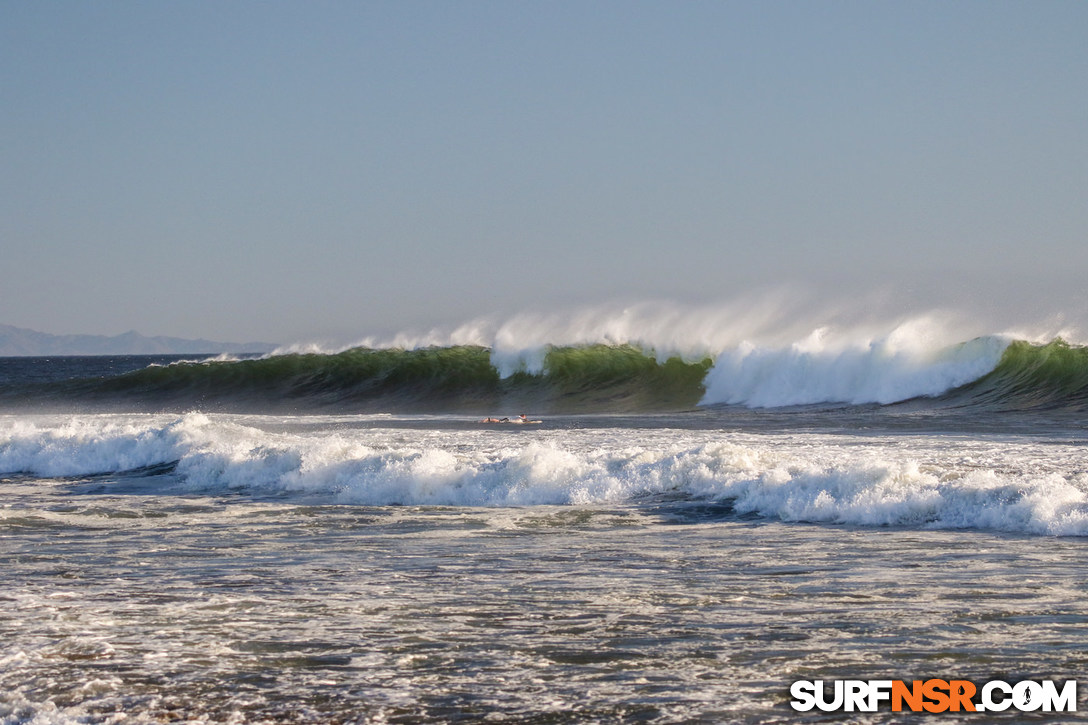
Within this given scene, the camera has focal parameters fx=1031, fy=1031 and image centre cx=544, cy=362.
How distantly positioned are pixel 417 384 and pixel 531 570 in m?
24.4

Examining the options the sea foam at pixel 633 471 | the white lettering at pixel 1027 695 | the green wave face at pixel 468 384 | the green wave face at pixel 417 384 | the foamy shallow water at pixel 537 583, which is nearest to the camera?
the white lettering at pixel 1027 695

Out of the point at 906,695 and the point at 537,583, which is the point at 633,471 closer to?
the point at 537,583

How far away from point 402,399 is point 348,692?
82.2 ft

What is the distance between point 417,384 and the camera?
1227 inches

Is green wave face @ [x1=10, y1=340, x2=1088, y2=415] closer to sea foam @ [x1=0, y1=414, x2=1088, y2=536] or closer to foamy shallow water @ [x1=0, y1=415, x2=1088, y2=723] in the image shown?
sea foam @ [x1=0, y1=414, x2=1088, y2=536]

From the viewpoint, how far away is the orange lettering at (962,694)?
4152 millimetres

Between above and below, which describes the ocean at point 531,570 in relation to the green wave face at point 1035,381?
below

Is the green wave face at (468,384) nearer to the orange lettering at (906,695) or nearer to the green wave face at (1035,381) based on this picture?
the green wave face at (1035,381)

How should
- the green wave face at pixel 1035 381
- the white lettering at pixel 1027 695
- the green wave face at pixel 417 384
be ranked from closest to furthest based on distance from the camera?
the white lettering at pixel 1027 695 → the green wave face at pixel 1035 381 → the green wave face at pixel 417 384

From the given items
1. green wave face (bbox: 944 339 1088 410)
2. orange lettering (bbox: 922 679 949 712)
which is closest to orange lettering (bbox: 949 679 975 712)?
orange lettering (bbox: 922 679 949 712)

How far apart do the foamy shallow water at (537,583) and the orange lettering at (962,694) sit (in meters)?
0.14

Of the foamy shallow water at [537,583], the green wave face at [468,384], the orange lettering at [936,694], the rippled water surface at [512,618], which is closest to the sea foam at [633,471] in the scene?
the foamy shallow water at [537,583]

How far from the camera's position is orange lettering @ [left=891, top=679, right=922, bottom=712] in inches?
164

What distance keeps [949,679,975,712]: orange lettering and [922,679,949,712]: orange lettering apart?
0.03 metres
